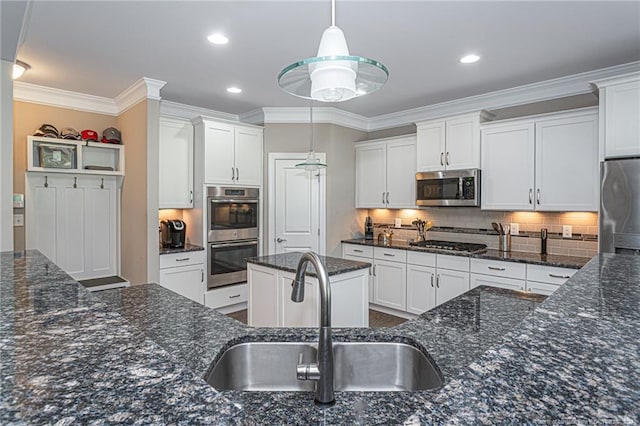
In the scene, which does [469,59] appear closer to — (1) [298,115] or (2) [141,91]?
(1) [298,115]

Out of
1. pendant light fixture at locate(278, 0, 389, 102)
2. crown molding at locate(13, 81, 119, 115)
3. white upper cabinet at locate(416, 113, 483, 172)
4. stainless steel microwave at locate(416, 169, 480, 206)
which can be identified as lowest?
stainless steel microwave at locate(416, 169, 480, 206)

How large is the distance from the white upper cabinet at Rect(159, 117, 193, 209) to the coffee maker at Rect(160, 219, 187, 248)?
0.20 m

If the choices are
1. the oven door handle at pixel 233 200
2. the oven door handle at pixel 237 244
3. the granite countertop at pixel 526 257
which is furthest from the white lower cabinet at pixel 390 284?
the oven door handle at pixel 233 200

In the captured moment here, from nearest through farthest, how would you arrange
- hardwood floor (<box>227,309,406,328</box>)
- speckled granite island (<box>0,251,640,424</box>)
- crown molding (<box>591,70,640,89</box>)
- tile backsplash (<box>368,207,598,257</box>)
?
speckled granite island (<box>0,251,640,424</box>) → crown molding (<box>591,70,640,89</box>) → tile backsplash (<box>368,207,598,257</box>) → hardwood floor (<box>227,309,406,328</box>)

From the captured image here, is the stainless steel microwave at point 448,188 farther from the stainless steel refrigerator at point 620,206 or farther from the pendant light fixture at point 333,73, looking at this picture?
the pendant light fixture at point 333,73

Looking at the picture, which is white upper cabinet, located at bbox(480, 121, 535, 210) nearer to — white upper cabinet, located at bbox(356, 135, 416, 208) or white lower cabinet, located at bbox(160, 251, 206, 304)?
white upper cabinet, located at bbox(356, 135, 416, 208)

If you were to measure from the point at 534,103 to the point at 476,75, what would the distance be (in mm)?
897

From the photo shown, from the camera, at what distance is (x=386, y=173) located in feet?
16.1

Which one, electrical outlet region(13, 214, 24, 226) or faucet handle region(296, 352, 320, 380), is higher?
electrical outlet region(13, 214, 24, 226)

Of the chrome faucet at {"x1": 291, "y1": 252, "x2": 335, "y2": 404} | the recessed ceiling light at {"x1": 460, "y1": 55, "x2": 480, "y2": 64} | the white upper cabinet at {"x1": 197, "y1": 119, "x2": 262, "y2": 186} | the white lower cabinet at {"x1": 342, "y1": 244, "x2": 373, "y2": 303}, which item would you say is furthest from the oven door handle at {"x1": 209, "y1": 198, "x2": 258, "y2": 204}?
the chrome faucet at {"x1": 291, "y1": 252, "x2": 335, "y2": 404}

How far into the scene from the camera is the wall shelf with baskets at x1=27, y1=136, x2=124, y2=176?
3.78m

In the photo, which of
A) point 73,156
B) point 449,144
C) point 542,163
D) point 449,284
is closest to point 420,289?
point 449,284

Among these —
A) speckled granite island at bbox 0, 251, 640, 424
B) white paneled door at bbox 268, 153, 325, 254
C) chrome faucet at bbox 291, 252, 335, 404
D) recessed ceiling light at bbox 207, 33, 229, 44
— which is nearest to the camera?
speckled granite island at bbox 0, 251, 640, 424

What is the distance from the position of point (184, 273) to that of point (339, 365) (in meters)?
3.30
